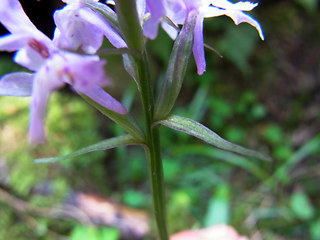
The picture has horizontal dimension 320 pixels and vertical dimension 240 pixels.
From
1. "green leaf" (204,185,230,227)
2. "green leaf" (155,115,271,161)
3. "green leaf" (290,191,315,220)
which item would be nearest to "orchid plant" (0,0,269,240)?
"green leaf" (155,115,271,161)

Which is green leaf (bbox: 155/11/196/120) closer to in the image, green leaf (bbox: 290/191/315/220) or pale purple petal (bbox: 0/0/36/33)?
pale purple petal (bbox: 0/0/36/33)

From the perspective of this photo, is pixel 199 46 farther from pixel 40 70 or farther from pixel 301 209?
pixel 301 209

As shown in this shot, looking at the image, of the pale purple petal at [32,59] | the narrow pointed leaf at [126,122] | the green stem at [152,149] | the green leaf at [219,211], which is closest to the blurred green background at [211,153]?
the green leaf at [219,211]

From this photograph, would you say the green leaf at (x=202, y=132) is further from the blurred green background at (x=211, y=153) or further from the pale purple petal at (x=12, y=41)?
the blurred green background at (x=211, y=153)

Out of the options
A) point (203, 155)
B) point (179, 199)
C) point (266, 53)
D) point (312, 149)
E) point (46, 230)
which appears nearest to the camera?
point (46, 230)

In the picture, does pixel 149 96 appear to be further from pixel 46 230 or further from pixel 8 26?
pixel 46 230

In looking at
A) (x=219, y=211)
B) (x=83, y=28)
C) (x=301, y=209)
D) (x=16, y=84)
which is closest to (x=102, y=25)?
(x=83, y=28)

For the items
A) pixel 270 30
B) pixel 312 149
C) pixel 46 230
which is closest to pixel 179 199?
pixel 46 230
